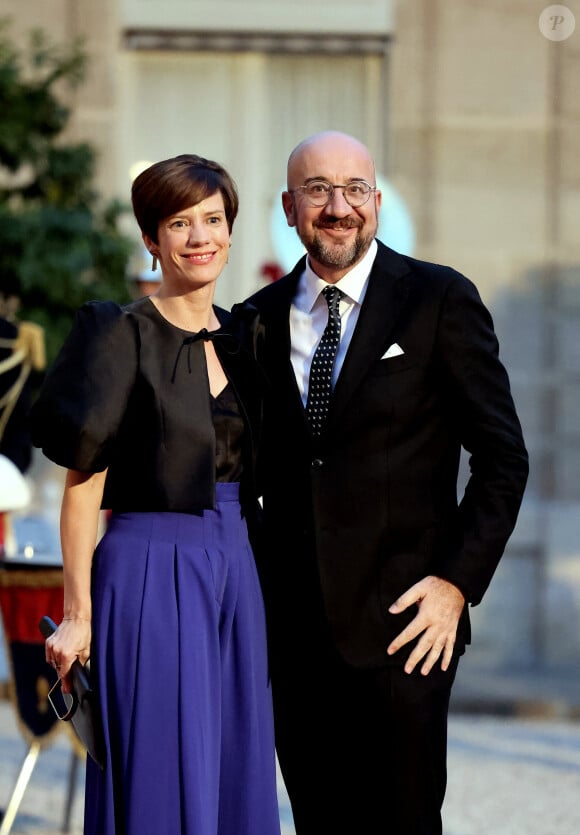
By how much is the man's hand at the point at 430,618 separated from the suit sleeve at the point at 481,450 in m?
0.03

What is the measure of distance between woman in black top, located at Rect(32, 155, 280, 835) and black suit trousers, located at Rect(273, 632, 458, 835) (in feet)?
0.47

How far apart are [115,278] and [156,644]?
4.19 meters

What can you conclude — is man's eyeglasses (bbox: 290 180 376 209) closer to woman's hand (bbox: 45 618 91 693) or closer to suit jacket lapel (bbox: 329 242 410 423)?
suit jacket lapel (bbox: 329 242 410 423)

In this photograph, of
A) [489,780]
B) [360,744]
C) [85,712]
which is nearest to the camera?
[85,712]

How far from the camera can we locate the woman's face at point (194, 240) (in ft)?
10.5

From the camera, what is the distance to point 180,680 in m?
3.12

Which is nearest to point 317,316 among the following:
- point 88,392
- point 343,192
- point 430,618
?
point 343,192

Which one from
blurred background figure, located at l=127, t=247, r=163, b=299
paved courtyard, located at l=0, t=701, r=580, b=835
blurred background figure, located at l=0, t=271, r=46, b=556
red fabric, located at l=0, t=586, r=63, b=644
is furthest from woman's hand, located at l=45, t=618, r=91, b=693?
blurred background figure, located at l=127, t=247, r=163, b=299

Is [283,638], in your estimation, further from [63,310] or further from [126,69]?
[126,69]

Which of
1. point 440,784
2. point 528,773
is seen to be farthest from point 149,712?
point 528,773

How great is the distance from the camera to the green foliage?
6.86 m

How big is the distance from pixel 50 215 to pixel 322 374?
3.92 metres

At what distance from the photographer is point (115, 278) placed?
7.14 m

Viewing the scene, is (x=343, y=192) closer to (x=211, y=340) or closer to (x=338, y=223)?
(x=338, y=223)
